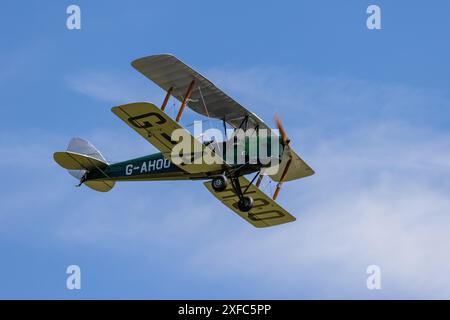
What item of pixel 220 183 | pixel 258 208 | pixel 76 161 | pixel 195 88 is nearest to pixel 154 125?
pixel 195 88

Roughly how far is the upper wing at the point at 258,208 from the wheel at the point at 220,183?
1.87 metres

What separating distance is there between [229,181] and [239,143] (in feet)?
6.01

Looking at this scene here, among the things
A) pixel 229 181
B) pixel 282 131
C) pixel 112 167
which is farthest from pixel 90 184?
pixel 282 131

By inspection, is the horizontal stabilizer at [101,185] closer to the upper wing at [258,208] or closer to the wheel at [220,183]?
the upper wing at [258,208]

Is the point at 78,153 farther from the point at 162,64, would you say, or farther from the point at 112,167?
the point at 162,64

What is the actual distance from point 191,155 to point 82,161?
409 cm

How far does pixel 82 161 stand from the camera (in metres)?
29.9

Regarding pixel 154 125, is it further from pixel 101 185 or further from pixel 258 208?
pixel 258 208

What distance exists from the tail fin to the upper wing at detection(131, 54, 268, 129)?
140 inches

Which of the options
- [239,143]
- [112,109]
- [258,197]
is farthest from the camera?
[258,197]

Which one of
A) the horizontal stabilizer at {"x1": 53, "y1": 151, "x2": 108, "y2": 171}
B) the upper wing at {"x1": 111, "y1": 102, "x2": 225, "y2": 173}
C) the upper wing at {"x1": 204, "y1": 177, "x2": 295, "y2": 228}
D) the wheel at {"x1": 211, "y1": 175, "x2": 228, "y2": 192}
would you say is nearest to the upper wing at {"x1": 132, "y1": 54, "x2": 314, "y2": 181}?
the upper wing at {"x1": 204, "y1": 177, "x2": 295, "y2": 228}

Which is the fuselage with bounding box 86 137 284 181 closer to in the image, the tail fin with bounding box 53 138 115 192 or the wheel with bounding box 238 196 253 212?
the tail fin with bounding box 53 138 115 192

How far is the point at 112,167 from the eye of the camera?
2978 centimetres

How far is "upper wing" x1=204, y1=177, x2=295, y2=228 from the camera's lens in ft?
97.0
